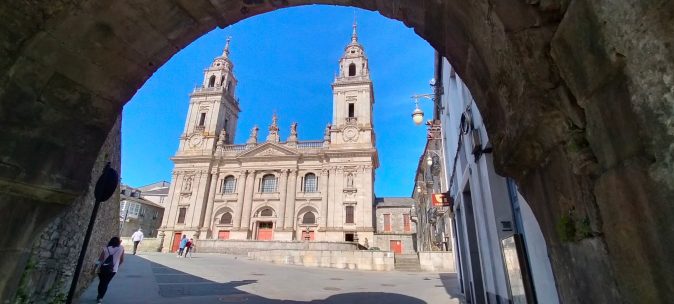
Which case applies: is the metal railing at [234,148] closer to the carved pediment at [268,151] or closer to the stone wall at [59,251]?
the carved pediment at [268,151]

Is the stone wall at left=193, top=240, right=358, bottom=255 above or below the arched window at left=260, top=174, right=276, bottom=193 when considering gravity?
below

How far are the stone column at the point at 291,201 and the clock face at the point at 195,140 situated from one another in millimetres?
15579

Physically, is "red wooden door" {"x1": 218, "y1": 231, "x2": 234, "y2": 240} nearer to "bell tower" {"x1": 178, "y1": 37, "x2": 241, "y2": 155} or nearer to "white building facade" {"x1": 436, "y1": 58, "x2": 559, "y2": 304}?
"bell tower" {"x1": 178, "y1": 37, "x2": 241, "y2": 155}

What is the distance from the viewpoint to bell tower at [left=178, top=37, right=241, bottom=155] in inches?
1850

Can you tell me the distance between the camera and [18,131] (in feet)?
9.16

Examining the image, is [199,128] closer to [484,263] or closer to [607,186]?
[484,263]

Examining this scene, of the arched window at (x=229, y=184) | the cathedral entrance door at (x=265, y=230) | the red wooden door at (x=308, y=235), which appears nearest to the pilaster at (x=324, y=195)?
the red wooden door at (x=308, y=235)

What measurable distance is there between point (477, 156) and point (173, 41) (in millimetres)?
5008

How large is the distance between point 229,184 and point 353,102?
69.8 feet

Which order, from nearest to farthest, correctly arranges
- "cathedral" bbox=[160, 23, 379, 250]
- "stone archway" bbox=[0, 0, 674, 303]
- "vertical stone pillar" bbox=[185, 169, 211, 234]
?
"stone archway" bbox=[0, 0, 674, 303] → "cathedral" bbox=[160, 23, 379, 250] → "vertical stone pillar" bbox=[185, 169, 211, 234]

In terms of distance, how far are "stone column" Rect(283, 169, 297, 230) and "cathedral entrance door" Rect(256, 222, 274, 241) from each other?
2.18 m

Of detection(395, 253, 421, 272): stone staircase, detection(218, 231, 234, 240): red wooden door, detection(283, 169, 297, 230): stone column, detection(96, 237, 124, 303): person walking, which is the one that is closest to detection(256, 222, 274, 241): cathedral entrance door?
detection(283, 169, 297, 230): stone column

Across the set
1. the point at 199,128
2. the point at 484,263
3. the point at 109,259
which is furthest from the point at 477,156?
the point at 199,128

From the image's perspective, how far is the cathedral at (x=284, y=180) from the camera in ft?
129
